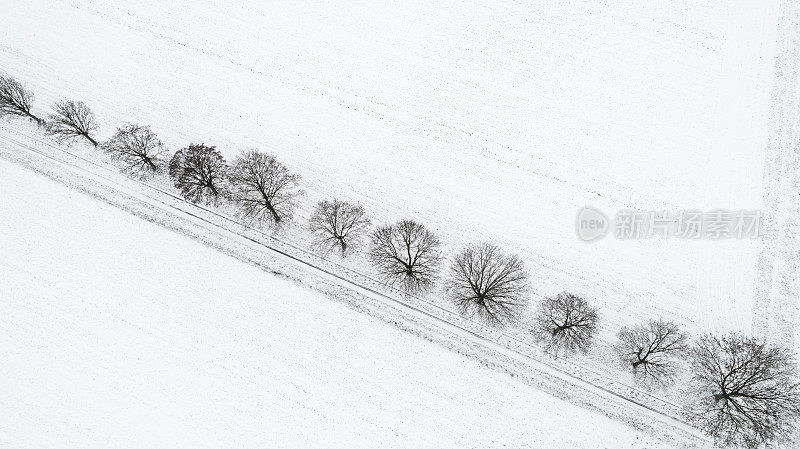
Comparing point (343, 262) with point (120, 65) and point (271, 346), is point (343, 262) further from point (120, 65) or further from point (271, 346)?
point (120, 65)

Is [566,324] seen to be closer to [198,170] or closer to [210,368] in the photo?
[210,368]

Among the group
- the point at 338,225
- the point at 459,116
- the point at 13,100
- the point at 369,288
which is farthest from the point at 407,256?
the point at 13,100

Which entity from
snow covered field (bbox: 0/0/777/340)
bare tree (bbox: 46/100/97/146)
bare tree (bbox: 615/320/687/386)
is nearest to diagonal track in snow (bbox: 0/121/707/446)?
bare tree (bbox: 615/320/687/386)

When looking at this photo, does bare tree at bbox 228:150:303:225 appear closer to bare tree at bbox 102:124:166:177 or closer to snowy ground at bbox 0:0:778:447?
snowy ground at bbox 0:0:778:447

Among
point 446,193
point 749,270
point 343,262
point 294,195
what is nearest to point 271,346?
point 343,262

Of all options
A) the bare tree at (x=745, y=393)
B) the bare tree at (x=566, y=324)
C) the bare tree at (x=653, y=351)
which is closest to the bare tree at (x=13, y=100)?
the bare tree at (x=566, y=324)

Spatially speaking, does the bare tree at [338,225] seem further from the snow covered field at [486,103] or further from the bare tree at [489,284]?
the bare tree at [489,284]
